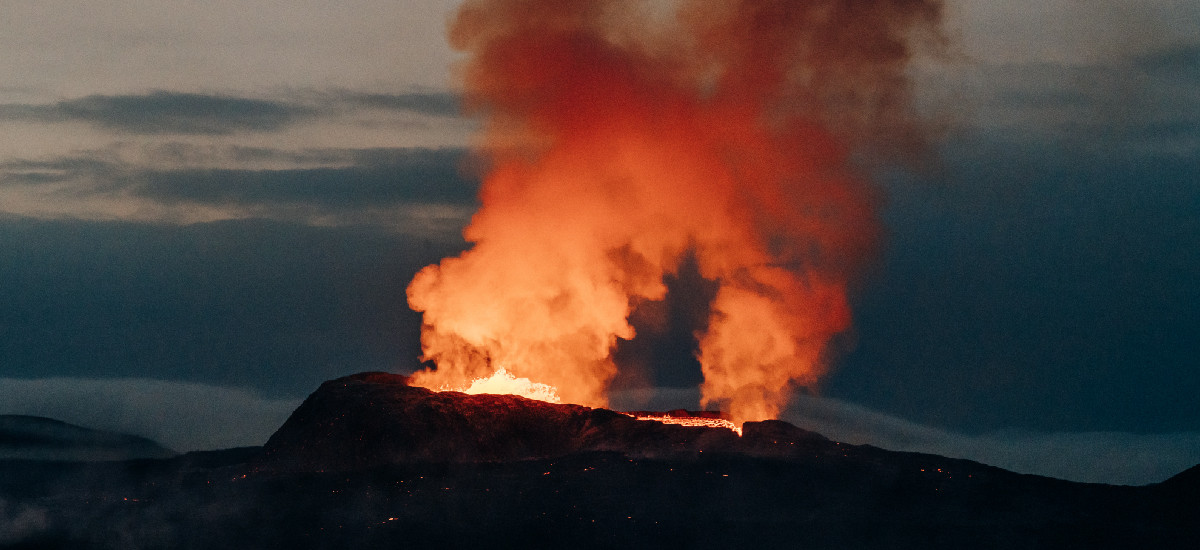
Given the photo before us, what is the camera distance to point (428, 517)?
225 ft

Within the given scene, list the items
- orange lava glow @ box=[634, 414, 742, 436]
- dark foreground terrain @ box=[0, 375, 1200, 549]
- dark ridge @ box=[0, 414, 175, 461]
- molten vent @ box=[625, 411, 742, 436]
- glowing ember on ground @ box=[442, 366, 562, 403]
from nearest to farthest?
dark foreground terrain @ box=[0, 375, 1200, 549], glowing ember on ground @ box=[442, 366, 562, 403], orange lava glow @ box=[634, 414, 742, 436], molten vent @ box=[625, 411, 742, 436], dark ridge @ box=[0, 414, 175, 461]

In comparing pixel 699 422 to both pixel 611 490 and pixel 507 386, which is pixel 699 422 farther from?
pixel 507 386

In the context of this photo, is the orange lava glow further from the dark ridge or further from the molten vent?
the dark ridge

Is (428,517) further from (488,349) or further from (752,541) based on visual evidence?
(752,541)

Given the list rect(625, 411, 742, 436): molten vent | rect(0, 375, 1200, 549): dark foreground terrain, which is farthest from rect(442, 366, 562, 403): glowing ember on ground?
rect(625, 411, 742, 436): molten vent

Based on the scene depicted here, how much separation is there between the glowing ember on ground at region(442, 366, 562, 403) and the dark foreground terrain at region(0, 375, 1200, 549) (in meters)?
1.43

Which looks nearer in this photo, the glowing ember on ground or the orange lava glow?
the glowing ember on ground

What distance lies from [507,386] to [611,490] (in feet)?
24.0

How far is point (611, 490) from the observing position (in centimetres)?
6500

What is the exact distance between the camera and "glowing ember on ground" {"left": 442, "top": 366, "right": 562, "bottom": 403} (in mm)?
66500

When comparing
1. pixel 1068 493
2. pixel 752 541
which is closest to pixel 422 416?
pixel 752 541

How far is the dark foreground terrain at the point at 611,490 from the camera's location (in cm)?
6412

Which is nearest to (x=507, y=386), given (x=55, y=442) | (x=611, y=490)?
(x=611, y=490)

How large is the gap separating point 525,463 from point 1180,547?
103ft
